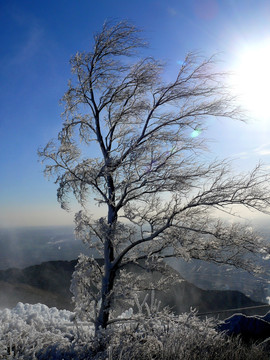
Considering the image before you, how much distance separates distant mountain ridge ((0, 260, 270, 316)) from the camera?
1373cm

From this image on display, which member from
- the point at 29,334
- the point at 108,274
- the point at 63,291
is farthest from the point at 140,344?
the point at 63,291

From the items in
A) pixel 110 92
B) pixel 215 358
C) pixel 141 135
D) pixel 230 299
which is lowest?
pixel 230 299

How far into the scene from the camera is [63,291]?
14.9m

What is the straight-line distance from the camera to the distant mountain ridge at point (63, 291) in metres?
13.7

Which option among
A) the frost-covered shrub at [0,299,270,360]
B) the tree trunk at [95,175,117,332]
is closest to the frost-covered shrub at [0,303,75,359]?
the frost-covered shrub at [0,299,270,360]

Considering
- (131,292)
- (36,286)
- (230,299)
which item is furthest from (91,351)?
(230,299)

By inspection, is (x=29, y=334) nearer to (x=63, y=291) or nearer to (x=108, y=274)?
(x=108, y=274)

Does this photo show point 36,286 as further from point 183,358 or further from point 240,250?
point 183,358

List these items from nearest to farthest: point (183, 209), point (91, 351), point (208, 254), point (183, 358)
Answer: point (183, 358), point (91, 351), point (183, 209), point (208, 254)

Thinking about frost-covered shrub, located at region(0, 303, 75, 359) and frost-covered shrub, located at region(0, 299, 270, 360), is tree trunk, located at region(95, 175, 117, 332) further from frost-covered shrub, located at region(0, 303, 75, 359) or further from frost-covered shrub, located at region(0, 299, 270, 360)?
frost-covered shrub, located at region(0, 303, 75, 359)

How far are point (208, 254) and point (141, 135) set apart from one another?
310cm

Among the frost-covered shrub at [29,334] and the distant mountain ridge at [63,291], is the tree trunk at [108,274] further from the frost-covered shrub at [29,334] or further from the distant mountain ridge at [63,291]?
the distant mountain ridge at [63,291]

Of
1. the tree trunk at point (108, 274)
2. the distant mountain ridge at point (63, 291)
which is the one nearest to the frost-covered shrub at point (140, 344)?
the tree trunk at point (108, 274)

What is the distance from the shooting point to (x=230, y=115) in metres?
6.05
